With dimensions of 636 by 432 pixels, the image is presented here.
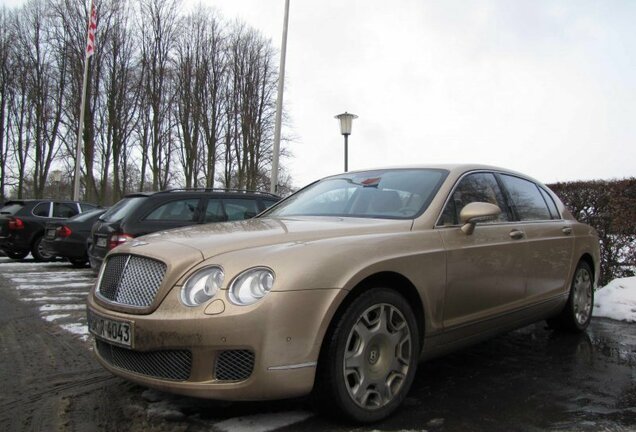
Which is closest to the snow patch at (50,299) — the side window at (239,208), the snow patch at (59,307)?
the snow patch at (59,307)

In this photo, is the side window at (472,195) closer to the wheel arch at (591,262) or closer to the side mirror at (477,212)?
the side mirror at (477,212)

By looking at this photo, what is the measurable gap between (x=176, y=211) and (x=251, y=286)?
5.64 meters

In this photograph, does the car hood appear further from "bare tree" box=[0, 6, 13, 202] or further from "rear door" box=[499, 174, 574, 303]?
"bare tree" box=[0, 6, 13, 202]

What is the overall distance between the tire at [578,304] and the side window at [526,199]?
0.79 metres

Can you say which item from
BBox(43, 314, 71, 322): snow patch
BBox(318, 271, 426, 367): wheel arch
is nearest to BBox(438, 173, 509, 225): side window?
BBox(318, 271, 426, 367): wheel arch

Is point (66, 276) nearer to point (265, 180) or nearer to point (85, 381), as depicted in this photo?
point (85, 381)

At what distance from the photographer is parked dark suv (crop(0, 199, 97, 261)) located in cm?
1234

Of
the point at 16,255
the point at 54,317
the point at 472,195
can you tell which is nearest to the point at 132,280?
the point at 472,195

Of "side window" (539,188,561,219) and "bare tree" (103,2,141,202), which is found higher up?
"bare tree" (103,2,141,202)

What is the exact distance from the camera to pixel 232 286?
261 centimetres

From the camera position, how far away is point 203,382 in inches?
102

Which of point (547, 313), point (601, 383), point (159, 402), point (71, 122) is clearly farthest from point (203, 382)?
point (71, 122)

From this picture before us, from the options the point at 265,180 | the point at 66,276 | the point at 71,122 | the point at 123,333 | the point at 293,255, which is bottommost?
the point at 66,276

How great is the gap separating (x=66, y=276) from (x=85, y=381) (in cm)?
678
